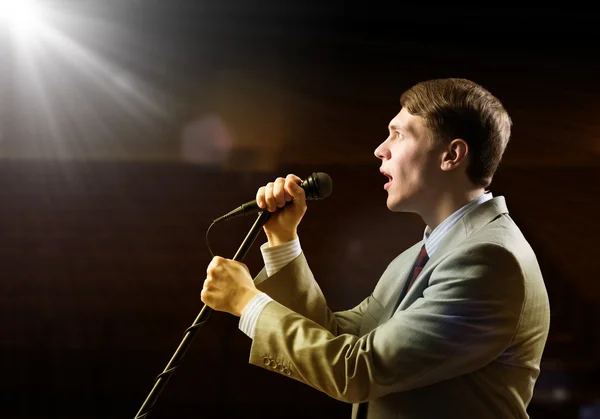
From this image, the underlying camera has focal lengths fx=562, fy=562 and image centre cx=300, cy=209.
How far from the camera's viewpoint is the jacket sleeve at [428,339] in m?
0.95

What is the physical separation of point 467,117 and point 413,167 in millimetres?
153

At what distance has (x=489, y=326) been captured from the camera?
0.96 m

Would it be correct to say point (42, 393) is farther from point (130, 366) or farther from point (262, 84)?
point (262, 84)

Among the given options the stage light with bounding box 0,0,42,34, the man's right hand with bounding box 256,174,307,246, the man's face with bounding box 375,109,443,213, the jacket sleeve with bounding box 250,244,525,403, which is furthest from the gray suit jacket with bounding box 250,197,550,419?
the stage light with bounding box 0,0,42,34

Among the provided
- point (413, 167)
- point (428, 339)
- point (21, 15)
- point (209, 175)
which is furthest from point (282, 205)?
point (21, 15)

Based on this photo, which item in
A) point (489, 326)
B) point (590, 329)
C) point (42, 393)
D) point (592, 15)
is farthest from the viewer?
point (42, 393)

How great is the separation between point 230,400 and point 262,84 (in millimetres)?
1449

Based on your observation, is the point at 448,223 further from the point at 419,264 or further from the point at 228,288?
the point at 228,288

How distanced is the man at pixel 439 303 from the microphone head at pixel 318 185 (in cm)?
Result: 2

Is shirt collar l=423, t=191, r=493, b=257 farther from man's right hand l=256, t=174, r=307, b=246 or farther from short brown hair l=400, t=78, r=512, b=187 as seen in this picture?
man's right hand l=256, t=174, r=307, b=246

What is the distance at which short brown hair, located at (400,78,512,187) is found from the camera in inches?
45.8

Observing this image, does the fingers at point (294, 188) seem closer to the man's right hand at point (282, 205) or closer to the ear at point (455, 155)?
the man's right hand at point (282, 205)

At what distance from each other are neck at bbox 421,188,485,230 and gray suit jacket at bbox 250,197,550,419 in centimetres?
9

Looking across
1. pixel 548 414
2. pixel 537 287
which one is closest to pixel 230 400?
pixel 548 414
